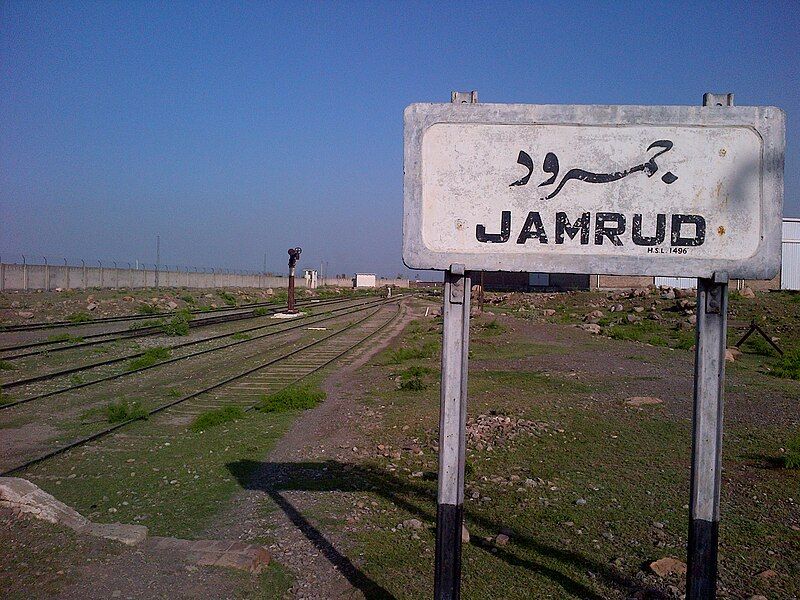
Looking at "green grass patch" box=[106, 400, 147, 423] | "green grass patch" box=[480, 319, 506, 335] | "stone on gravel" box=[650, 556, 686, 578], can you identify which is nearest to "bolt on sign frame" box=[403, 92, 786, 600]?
"stone on gravel" box=[650, 556, 686, 578]

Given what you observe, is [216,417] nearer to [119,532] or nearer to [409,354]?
[119,532]

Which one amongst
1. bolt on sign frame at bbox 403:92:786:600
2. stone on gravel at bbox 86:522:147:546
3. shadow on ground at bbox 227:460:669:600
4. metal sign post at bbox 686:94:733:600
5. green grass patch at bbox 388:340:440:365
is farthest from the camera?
green grass patch at bbox 388:340:440:365

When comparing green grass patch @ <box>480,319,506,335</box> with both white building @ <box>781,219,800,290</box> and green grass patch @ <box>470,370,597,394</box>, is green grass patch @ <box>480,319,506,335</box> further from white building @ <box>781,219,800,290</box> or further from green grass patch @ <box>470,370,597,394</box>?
white building @ <box>781,219,800,290</box>

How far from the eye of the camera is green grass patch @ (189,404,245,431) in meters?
10.8

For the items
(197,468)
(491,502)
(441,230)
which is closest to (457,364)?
(441,230)

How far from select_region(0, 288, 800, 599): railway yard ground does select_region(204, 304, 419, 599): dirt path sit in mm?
28

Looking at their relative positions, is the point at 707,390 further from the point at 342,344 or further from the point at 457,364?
the point at 342,344

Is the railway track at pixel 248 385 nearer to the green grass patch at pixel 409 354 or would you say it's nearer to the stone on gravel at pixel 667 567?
the green grass patch at pixel 409 354

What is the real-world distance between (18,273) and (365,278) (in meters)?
88.4

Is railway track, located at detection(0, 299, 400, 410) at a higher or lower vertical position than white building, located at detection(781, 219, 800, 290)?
lower

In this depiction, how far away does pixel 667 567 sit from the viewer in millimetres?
5336

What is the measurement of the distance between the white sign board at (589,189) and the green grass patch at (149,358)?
48.6ft

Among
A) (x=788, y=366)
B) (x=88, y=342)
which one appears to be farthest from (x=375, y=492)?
(x=88, y=342)

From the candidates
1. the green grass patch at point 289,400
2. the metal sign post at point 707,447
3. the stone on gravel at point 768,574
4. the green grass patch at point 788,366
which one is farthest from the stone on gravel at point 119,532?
the green grass patch at point 788,366
